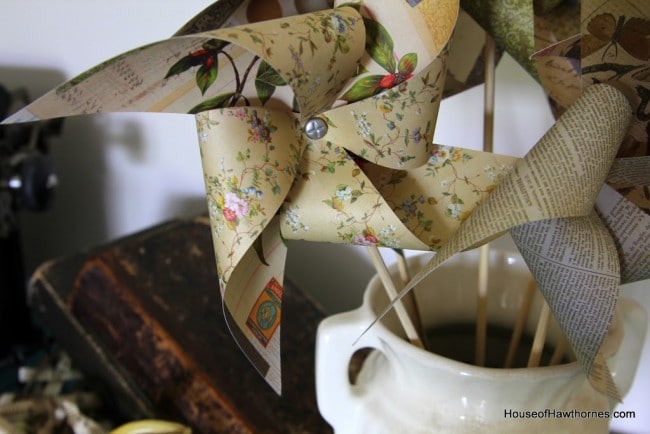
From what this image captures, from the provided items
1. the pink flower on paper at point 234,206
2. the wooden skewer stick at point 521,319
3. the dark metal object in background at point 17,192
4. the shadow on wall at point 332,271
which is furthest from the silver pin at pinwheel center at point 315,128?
the dark metal object in background at point 17,192

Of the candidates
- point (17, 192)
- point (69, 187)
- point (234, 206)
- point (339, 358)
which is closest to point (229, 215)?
point (234, 206)

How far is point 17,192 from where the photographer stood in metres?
0.78

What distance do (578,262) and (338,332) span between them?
0.45 ft

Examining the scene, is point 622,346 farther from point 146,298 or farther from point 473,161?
point 146,298

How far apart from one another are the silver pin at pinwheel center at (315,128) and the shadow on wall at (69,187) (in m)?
0.59

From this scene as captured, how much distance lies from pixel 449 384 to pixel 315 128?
0.48 feet

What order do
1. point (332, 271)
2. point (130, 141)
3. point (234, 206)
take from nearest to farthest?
1. point (234, 206)
2. point (332, 271)
3. point (130, 141)

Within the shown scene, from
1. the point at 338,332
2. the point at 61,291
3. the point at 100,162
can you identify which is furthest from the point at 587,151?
the point at 100,162

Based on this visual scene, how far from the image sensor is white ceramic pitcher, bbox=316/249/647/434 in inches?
13.0

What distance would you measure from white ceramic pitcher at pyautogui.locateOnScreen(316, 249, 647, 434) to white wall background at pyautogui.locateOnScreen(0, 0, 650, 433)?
0.13 m

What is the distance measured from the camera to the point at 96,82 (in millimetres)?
276

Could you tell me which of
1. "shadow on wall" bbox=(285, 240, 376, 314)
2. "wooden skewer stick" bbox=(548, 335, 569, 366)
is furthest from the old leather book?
"wooden skewer stick" bbox=(548, 335, 569, 366)

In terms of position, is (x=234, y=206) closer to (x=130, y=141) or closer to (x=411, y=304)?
(x=411, y=304)

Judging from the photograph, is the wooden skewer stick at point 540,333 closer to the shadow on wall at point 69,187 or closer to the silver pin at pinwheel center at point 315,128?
the silver pin at pinwheel center at point 315,128
